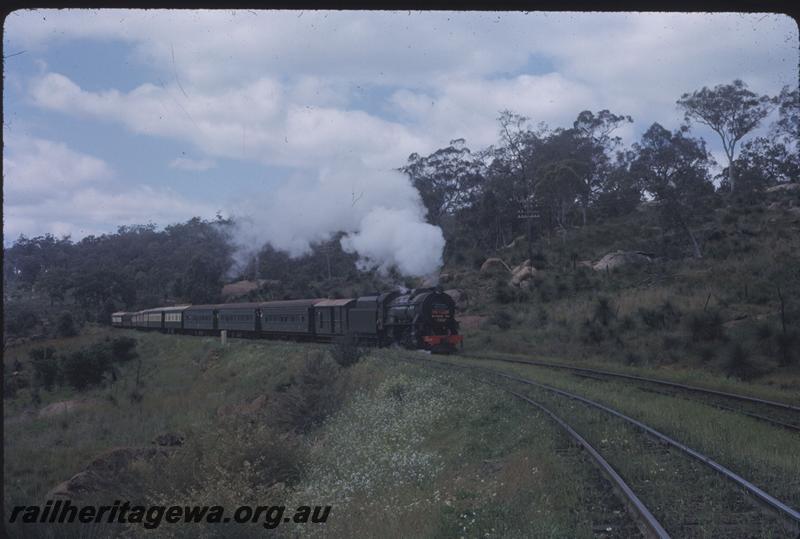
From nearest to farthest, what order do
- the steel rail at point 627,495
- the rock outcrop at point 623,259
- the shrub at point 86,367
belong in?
the steel rail at point 627,495 → the shrub at point 86,367 → the rock outcrop at point 623,259

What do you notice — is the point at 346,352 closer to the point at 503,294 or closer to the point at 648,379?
the point at 648,379

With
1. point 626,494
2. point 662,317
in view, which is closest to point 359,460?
point 626,494

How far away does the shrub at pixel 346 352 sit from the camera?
990 inches

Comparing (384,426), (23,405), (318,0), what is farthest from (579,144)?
(318,0)

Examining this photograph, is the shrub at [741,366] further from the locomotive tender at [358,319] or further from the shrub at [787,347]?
the locomotive tender at [358,319]

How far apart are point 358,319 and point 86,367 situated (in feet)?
43.8

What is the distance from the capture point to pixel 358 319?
108ft

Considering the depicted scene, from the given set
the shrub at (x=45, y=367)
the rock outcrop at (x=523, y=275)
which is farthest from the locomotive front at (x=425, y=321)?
the rock outcrop at (x=523, y=275)

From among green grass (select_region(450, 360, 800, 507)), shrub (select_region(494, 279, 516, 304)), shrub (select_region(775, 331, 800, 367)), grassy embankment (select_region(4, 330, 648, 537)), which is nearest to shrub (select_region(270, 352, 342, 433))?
grassy embankment (select_region(4, 330, 648, 537))

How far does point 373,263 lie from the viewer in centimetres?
3662

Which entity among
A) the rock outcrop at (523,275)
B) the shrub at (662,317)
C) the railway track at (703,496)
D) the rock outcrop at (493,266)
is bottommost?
the railway track at (703,496)

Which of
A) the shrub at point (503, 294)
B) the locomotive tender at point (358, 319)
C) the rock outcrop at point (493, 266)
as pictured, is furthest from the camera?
the rock outcrop at point (493, 266)

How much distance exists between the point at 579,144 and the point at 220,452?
182ft

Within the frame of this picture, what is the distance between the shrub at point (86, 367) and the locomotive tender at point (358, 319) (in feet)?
30.7
